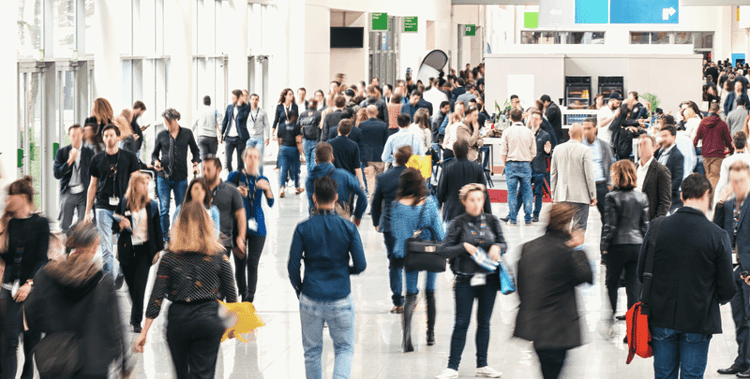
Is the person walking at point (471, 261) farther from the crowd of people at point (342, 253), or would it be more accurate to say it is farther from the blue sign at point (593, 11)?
the blue sign at point (593, 11)

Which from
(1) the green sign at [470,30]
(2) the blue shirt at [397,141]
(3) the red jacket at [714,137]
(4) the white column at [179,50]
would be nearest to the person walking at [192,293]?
(2) the blue shirt at [397,141]

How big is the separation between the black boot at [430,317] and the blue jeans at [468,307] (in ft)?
2.75

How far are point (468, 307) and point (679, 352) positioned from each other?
4.77 ft

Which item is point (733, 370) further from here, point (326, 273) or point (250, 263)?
point (250, 263)

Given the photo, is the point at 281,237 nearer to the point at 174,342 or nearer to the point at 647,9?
the point at 174,342

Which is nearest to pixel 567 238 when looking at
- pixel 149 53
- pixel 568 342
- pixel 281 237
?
pixel 568 342

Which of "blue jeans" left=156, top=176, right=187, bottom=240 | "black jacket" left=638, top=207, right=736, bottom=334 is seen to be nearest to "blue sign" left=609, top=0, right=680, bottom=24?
"blue jeans" left=156, top=176, right=187, bottom=240

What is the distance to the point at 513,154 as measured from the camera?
13.2m

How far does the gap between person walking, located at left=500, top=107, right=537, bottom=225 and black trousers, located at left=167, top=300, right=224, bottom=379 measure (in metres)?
8.40

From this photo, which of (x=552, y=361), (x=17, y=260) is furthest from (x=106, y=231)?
Answer: (x=552, y=361)

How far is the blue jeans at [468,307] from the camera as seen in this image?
6.43m

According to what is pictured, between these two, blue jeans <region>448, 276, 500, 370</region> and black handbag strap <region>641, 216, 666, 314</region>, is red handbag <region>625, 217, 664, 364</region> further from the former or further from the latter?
blue jeans <region>448, 276, 500, 370</region>

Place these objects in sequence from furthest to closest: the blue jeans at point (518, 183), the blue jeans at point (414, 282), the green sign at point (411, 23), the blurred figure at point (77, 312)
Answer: the green sign at point (411, 23), the blue jeans at point (518, 183), the blue jeans at point (414, 282), the blurred figure at point (77, 312)

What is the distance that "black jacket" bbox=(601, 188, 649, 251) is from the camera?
7512 mm
